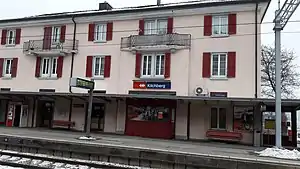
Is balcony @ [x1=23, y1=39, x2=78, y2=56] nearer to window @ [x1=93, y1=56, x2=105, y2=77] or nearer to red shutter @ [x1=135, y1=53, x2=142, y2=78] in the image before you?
window @ [x1=93, y1=56, x2=105, y2=77]

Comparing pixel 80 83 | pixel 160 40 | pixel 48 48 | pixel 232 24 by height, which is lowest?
pixel 80 83

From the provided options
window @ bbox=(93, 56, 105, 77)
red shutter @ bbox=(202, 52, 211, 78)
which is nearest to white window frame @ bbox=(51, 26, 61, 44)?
window @ bbox=(93, 56, 105, 77)

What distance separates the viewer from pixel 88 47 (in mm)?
22000

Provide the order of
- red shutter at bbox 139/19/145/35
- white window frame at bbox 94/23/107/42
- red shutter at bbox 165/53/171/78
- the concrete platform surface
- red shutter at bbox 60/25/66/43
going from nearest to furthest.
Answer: the concrete platform surface < red shutter at bbox 165/53/171/78 < red shutter at bbox 139/19/145/35 < white window frame at bbox 94/23/107/42 < red shutter at bbox 60/25/66/43

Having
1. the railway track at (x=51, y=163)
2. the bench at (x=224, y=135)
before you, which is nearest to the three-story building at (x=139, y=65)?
the bench at (x=224, y=135)

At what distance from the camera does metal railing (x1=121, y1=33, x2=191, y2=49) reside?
754 inches

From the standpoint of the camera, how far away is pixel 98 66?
21594mm

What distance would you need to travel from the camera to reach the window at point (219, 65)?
1855 cm

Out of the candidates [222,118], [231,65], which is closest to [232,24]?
[231,65]

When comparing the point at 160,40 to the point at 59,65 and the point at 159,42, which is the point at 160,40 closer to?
the point at 159,42

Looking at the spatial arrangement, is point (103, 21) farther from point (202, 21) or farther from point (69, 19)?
point (202, 21)

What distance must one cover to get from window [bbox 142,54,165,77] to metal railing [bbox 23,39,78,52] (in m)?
5.91

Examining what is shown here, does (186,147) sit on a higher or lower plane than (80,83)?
lower

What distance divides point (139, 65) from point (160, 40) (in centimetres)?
228
